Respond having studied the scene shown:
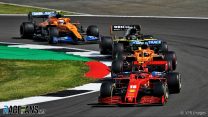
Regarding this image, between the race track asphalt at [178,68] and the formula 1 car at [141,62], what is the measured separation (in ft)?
2.91

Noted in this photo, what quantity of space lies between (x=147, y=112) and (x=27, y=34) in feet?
61.2

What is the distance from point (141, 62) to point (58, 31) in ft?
40.0

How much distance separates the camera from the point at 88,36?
31.1m

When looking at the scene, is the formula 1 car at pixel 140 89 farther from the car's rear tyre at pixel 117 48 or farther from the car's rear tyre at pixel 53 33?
the car's rear tyre at pixel 53 33

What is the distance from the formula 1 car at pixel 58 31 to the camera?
1226 inches

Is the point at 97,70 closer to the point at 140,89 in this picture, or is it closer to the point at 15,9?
the point at 140,89

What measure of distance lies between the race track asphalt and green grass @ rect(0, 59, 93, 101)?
176 centimetres

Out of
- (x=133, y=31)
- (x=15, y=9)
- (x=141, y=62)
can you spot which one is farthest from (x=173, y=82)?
(x=15, y=9)

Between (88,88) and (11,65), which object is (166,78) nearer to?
(88,88)

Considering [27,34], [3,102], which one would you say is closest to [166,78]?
[3,102]

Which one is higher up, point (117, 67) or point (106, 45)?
point (106, 45)

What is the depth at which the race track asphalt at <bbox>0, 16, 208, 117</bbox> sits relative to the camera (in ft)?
51.6

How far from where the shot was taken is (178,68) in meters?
23.5

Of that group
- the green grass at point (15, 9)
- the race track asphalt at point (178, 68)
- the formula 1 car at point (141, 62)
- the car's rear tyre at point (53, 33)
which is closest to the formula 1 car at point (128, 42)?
the race track asphalt at point (178, 68)
